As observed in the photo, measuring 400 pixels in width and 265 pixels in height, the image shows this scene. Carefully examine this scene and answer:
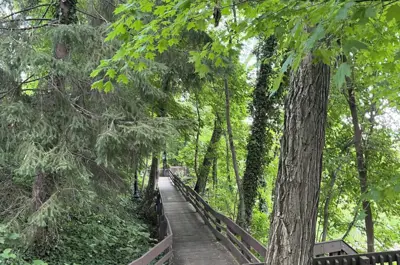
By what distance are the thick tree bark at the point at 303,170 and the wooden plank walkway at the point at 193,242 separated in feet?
12.3

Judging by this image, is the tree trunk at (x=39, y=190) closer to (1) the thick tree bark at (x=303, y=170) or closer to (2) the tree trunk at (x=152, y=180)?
(1) the thick tree bark at (x=303, y=170)

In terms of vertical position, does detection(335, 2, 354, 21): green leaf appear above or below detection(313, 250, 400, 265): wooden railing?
above

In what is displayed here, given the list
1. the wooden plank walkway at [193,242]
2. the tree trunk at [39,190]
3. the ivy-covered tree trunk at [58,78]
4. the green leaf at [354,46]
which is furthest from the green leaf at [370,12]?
the wooden plank walkway at [193,242]

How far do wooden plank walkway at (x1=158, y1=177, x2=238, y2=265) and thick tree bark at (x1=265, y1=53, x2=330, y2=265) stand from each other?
148 inches

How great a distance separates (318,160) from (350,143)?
682 cm

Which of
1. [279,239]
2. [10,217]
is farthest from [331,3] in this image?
[10,217]

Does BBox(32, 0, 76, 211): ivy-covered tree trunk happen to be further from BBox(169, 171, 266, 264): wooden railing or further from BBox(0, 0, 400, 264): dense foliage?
BBox(169, 171, 266, 264): wooden railing

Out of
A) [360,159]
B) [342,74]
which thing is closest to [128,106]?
[342,74]

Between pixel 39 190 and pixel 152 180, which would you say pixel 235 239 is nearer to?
pixel 39 190

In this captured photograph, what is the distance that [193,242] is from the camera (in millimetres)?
8320

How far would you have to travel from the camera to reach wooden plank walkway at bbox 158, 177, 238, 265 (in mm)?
6934

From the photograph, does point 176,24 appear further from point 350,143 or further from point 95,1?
point 350,143

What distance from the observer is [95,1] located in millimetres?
7676

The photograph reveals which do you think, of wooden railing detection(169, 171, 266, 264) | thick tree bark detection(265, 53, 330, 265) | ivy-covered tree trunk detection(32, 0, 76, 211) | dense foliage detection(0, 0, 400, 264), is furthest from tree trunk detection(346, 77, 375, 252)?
ivy-covered tree trunk detection(32, 0, 76, 211)
